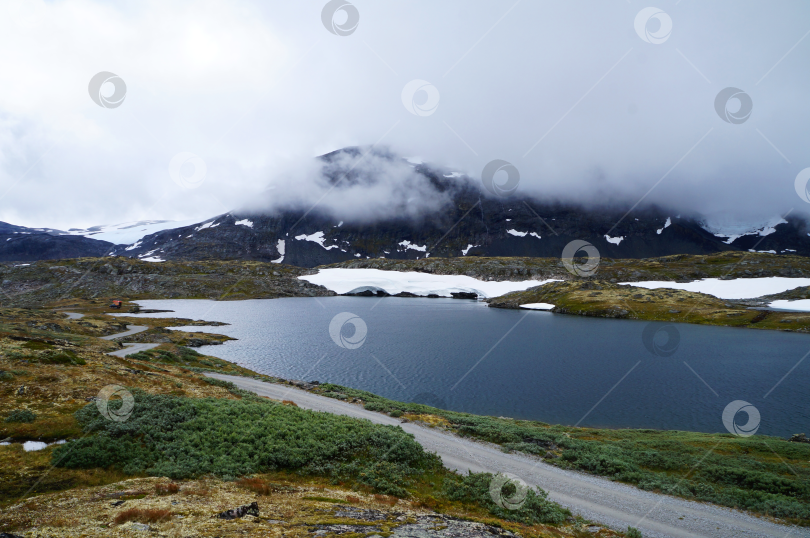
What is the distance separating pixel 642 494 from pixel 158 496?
24.2m

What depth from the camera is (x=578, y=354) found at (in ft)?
218

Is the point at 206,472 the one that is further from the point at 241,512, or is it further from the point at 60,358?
the point at 60,358

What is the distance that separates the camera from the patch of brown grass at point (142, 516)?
1101 centimetres

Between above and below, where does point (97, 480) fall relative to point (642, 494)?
above

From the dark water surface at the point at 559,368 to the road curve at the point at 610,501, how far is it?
15.7m

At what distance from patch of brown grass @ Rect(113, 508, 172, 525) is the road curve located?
16018mm

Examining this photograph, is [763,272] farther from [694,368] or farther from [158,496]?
[158,496]

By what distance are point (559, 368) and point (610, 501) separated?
39351 mm

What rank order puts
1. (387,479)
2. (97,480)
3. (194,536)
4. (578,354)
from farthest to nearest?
(578,354) → (387,479) → (97,480) → (194,536)

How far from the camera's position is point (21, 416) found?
57.7 ft

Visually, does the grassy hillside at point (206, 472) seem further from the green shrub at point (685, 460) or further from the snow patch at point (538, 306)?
the snow patch at point (538, 306)

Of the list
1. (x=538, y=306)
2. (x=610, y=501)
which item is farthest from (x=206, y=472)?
(x=538, y=306)

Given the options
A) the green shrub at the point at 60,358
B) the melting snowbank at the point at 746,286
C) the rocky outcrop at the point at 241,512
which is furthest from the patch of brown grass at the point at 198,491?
the melting snowbank at the point at 746,286

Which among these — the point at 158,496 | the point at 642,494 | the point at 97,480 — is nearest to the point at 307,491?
the point at 158,496
